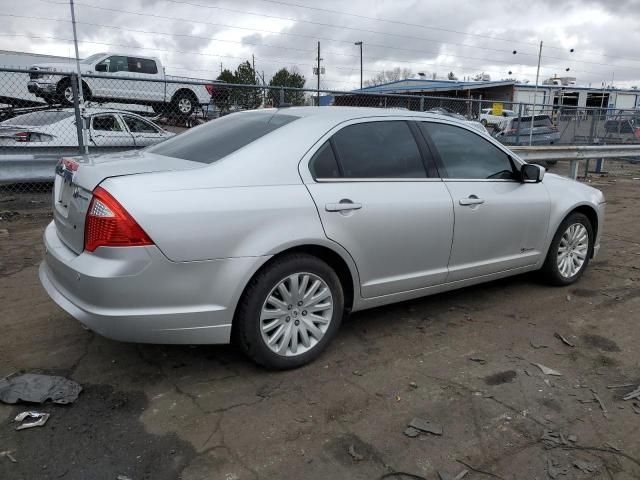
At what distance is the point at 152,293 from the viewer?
9.39 feet

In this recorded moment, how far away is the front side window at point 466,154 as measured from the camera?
410cm

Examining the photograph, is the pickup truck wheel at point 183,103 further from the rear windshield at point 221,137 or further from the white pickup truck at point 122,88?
the rear windshield at point 221,137

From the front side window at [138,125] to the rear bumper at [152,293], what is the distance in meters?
7.65

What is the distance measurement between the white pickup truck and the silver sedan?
25.9 feet

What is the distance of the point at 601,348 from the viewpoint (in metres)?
3.82

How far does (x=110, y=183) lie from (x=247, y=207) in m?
0.74

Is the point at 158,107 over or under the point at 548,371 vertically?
over

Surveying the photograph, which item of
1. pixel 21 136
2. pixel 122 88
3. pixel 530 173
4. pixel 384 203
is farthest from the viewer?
pixel 122 88

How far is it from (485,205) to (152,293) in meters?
2.57

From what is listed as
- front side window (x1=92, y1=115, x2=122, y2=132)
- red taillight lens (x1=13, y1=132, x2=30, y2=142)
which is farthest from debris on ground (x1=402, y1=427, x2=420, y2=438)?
front side window (x1=92, y1=115, x2=122, y2=132)

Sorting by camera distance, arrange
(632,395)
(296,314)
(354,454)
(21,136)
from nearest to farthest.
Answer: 1. (354,454)
2. (632,395)
3. (296,314)
4. (21,136)

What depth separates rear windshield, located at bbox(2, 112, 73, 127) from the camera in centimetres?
923

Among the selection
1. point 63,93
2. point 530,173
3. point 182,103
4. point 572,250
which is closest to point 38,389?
point 530,173

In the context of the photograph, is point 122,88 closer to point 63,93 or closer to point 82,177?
point 63,93
